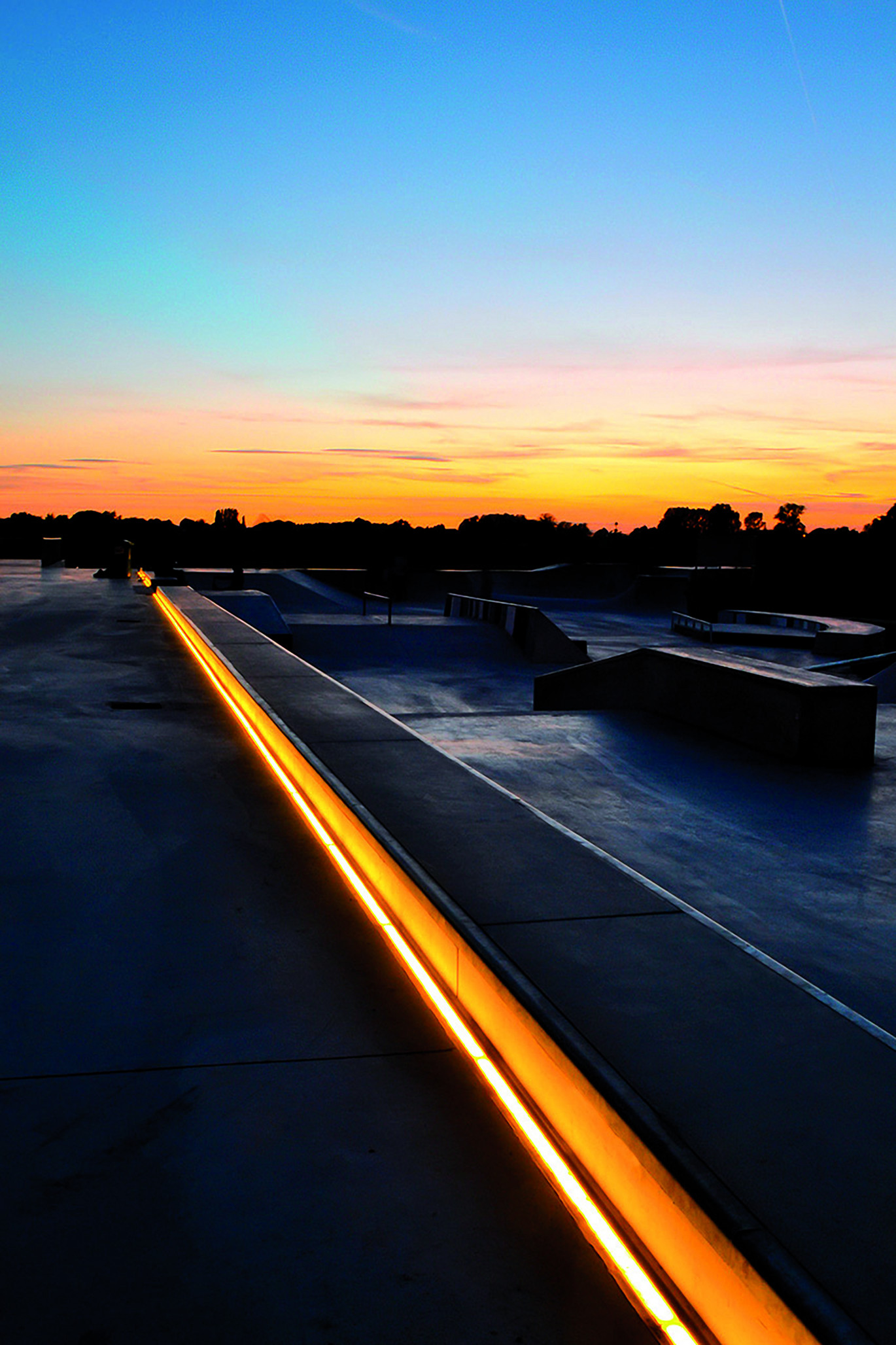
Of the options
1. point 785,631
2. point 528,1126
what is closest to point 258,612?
point 785,631

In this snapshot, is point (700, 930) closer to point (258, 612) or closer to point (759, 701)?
point (759, 701)

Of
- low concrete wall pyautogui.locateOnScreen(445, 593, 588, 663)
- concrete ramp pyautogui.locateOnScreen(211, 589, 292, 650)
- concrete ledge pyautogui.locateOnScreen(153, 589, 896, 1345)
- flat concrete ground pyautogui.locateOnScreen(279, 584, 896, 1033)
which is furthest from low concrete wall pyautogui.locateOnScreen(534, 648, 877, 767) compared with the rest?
concrete ramp pyautogui.locateOnScreen(211, 589, 292, 650)

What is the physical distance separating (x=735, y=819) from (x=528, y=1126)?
15.2ft

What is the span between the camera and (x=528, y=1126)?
9.05 ft

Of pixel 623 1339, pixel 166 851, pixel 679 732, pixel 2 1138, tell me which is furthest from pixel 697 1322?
pixel 679 732

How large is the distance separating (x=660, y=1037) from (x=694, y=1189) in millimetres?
697

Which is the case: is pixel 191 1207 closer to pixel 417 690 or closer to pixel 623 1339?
pixel 623 1339

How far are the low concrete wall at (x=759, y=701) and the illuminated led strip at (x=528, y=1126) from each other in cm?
501

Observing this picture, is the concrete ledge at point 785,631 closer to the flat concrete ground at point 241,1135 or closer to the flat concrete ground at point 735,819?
the flat concrete ground at point 735,819

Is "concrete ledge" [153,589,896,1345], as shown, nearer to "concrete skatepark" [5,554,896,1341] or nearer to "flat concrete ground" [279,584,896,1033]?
"concrete skatepark" [5,554,896,1341]

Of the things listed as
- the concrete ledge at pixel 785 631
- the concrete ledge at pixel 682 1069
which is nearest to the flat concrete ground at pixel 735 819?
the concrete ledge at pixel 682 1069

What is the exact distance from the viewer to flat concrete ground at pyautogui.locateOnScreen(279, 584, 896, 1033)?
15.7 ft

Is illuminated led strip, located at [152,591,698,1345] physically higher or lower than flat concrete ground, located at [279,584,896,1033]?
higher

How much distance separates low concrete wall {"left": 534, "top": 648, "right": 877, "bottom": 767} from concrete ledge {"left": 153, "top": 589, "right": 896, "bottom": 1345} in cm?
467
